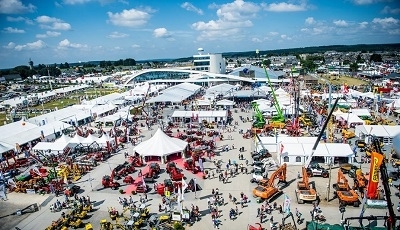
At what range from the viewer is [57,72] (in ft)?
599

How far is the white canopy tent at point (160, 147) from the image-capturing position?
97.2ft

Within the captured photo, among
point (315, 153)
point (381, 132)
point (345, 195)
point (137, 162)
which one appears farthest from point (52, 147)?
point (381, 132)

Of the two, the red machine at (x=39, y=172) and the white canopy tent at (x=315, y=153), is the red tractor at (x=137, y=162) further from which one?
the white canopy tent at (x=315, y=153)

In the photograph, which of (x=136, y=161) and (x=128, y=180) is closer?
(x=128, y=180)

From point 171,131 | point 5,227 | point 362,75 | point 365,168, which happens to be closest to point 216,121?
point 171,131

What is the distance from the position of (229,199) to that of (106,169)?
44.9 feet

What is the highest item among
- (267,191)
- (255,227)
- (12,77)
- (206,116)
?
(12,77)

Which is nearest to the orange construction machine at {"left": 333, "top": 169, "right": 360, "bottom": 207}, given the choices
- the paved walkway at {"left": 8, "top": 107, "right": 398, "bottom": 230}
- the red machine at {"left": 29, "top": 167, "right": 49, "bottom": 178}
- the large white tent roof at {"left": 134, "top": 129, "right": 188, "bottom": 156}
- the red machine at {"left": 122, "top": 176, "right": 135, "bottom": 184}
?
the paved walkway at {"left": 8, "top": 107, "right": 398, "bottom": 230}

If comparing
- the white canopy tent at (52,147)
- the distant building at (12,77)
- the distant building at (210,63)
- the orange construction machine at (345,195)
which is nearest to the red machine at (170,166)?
the white canopy tent at (52,147)

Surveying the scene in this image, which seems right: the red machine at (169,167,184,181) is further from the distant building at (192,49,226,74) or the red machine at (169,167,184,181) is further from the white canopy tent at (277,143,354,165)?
the distant building at (192,49,226,74)

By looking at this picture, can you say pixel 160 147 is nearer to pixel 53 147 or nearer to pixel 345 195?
pixel 53 147

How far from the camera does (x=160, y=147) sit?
98.5 feet

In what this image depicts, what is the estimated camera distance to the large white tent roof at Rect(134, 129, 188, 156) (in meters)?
29.6

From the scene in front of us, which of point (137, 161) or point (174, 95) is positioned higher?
Result: point (174, 95)
